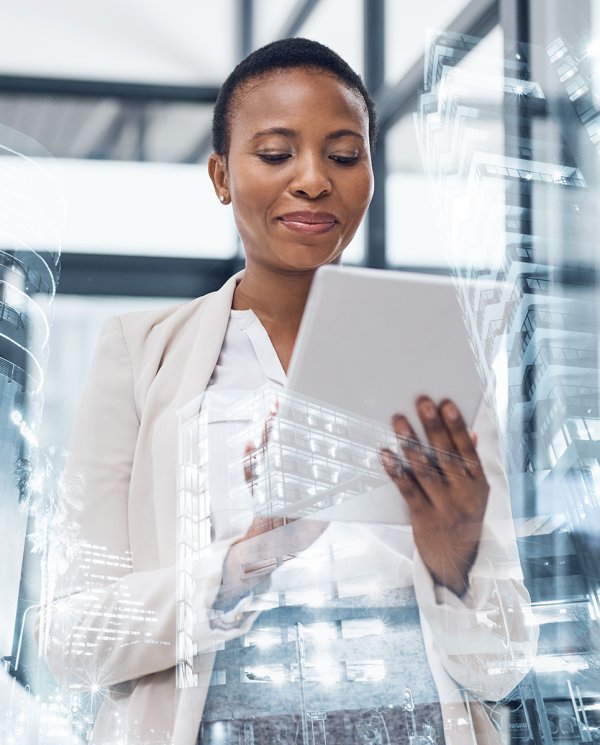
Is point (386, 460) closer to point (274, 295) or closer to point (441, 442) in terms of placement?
point (441, 442)

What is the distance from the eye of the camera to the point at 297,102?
3.24ft

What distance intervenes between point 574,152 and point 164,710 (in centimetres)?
88

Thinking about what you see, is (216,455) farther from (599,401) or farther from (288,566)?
(599,401)

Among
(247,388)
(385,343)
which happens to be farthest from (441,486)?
(247,388)

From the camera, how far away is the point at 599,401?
1.04 metres

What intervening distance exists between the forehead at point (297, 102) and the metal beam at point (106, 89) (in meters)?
0.24

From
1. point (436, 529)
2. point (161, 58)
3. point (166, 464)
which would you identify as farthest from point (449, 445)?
point (161, 58)

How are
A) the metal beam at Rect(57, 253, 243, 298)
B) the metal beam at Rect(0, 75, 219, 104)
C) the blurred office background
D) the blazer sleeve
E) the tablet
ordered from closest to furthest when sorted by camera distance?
the tablet < the blazer sleeve < the blurred office background < the metal beam at Rect(57, 253, 243, 298) < the metal beam at Rect(0, 75, 219, 104)

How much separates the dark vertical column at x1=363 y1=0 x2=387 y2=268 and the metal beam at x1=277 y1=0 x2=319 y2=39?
3.6 inches

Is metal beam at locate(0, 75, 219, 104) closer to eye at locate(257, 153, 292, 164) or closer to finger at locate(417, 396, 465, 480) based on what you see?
eye at locate(257, 153, 292, 164)

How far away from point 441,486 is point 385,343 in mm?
158

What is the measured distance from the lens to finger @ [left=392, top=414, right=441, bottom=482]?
0.84 m

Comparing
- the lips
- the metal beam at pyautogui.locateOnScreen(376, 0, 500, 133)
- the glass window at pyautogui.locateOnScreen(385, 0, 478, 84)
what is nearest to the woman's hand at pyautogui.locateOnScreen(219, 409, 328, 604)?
the lips

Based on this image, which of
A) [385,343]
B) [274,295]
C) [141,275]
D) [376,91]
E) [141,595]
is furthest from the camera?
[376,91]
